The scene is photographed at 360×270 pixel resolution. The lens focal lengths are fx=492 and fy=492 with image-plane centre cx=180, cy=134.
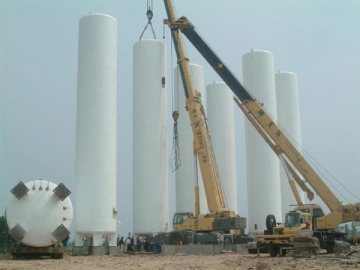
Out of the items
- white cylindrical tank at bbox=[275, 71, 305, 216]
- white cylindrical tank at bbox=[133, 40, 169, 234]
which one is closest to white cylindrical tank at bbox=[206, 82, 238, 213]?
white cylindrical tank at bbox=[275, 71, 305, 216]

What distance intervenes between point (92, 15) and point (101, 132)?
23.1 ft

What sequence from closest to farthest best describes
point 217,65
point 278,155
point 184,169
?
point 278,155, point 217,65, point 184,169

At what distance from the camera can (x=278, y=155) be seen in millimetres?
26172

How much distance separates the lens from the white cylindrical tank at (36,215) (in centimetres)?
2109

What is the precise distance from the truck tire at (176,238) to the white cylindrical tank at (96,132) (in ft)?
11.0

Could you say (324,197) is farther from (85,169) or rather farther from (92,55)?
(92,55)

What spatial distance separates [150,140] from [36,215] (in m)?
12.9

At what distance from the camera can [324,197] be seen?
947 inches

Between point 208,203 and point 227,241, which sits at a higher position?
point 208,203

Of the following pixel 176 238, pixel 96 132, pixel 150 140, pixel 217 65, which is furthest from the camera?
pixel 150 140

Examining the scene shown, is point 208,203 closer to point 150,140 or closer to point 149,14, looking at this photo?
point 150,140

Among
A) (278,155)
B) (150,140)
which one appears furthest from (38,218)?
(150,140)

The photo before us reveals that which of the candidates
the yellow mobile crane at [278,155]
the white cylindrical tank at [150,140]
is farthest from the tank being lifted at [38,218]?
the white cylindrical tank at [150,140]

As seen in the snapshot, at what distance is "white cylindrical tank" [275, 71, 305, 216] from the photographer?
130ft
